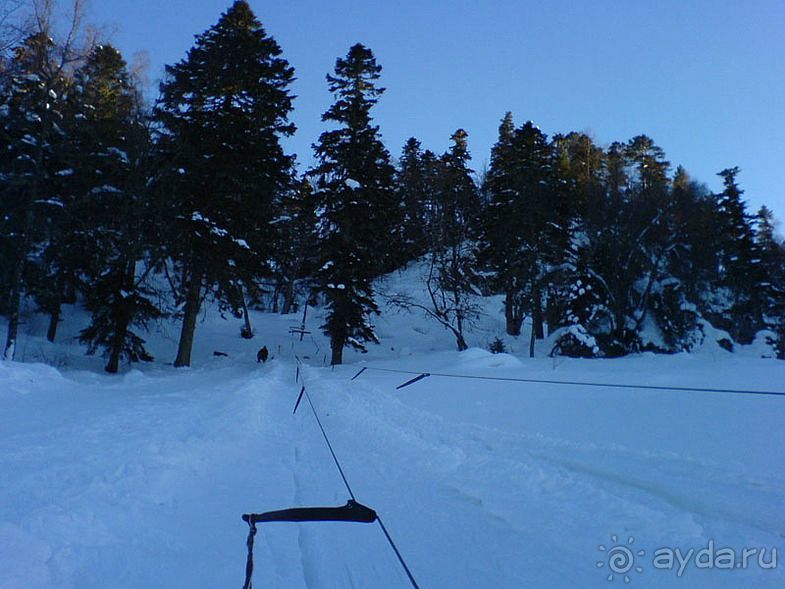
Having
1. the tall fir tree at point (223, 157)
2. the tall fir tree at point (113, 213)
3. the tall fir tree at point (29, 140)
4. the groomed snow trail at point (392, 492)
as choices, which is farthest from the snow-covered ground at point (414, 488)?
the tall fir tree at point (223, 157)

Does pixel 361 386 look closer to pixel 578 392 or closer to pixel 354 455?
pixel 578 392

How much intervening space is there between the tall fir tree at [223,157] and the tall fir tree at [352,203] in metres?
2.74

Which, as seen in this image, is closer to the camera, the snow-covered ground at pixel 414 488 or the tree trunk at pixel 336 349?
the snow-covered ground at pixel 414 488

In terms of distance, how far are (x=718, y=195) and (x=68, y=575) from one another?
37.8 m

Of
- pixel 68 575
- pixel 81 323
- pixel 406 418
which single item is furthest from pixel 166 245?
pixel 68 575

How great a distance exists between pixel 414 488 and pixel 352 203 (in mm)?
17876

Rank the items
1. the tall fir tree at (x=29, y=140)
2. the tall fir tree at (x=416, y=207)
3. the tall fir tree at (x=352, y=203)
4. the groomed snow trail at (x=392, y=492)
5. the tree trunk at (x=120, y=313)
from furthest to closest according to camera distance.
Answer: the tall fir tree at (x=416, y=207) → the tall fir tree at (x=352, y=203) → the tree trunk at (x=120, y=313) → the tall fir tree at (x=29, y=140) → the groomed snow trail at (x=392, y=492)

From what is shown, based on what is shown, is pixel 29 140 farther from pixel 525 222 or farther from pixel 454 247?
pixel 525 222

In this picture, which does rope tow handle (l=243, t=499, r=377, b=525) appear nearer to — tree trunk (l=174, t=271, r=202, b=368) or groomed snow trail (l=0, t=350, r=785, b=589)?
groomed snow trail (l=0, t=350, r=785, b=589)

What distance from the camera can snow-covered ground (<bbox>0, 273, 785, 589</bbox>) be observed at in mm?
2828

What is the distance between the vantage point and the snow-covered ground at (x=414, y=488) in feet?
9.28

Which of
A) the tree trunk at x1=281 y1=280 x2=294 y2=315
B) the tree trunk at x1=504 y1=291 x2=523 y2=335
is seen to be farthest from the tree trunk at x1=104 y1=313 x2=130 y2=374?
the tree trunk at x1=281 y1=280 x2=294 y2=315

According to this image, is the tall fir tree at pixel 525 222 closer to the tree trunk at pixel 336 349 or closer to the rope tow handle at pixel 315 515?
the tree trunk at pixel 336 349

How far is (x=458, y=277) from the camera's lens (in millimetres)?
22047
